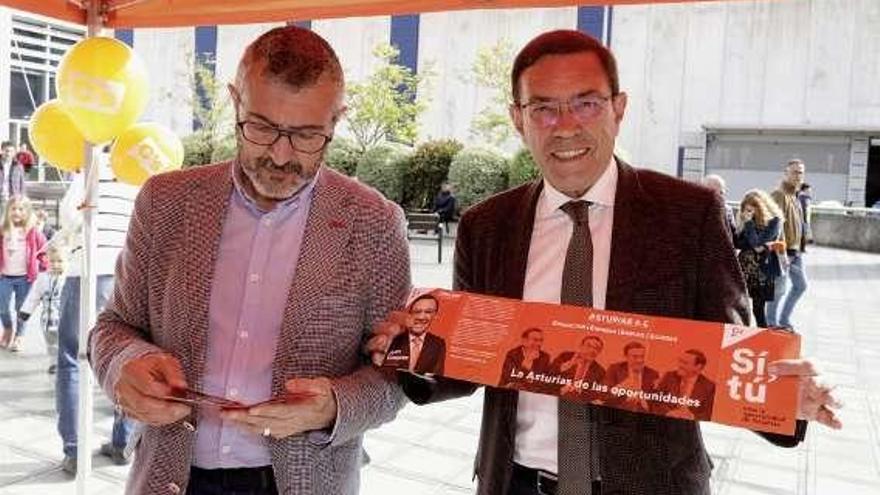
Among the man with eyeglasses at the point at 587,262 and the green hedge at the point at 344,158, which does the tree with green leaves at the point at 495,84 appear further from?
the man with eyeglasses at the point at 587,262

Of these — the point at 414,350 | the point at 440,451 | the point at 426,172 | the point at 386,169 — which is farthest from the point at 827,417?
the point at 386,169

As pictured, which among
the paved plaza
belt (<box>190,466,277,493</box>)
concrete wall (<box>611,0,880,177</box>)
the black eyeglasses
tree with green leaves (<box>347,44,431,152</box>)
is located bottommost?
the paved plaza

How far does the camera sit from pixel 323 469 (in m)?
1.78

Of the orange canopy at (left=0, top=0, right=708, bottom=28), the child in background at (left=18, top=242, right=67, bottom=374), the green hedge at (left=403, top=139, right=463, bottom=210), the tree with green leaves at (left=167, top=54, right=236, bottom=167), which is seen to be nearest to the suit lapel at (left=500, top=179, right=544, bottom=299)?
the orange canopy at (left=0, top=0, right=708, bottom=28)

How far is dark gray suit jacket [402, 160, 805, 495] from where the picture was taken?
1.72 metres

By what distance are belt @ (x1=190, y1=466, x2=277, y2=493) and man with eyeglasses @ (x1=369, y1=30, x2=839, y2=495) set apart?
0.36 meters

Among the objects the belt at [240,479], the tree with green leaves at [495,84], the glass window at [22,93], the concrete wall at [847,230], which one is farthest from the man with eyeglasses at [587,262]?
the glass window at [22,93]

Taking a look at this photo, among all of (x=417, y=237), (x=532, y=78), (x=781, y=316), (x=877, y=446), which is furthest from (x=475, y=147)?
(x=532, y=78)

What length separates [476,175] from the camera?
20.5m

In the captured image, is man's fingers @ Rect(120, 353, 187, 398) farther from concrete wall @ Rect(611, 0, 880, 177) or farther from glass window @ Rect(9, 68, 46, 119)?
glass window @ Rect(9, 68, 46, 119)

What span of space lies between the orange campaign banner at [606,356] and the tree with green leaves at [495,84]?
81.3 feet

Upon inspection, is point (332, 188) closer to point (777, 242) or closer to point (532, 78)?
point (532, 78)

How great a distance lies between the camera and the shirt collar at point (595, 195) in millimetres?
1876

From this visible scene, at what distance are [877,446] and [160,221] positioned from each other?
5.35m
